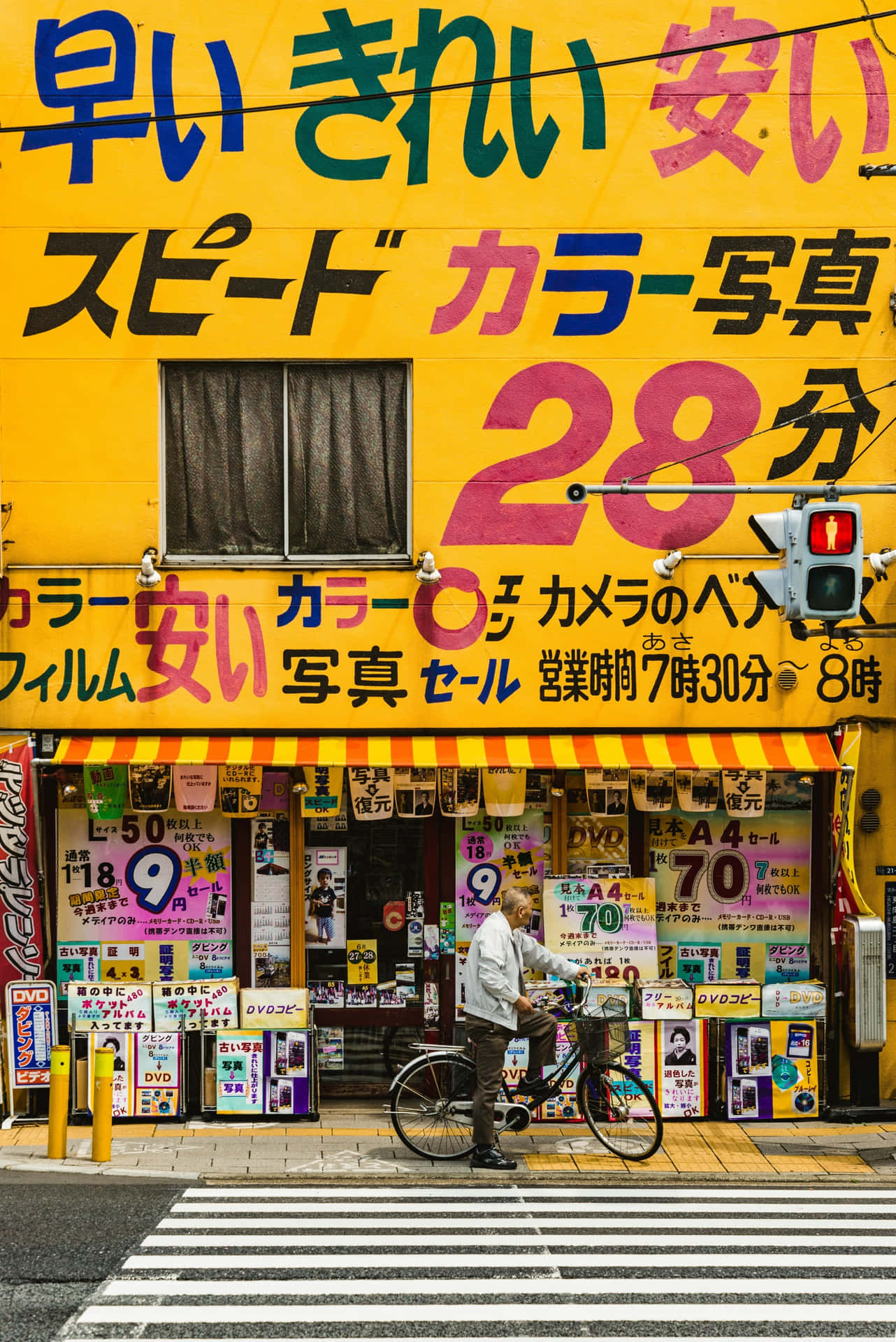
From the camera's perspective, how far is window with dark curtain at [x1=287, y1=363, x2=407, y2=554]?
41.7 feet

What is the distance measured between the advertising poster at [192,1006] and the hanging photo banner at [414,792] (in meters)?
2.29

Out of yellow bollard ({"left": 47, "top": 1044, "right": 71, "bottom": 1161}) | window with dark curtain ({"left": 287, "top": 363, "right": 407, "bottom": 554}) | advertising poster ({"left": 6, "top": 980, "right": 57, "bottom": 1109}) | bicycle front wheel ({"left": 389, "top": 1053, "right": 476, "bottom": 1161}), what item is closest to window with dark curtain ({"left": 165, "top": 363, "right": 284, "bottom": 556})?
window with dark curtain ({"left": 287, "top": 363, "right": 407, "bottom": 554})

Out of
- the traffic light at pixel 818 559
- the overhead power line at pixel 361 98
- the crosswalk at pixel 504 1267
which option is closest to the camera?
the crosswalk at pixel 504 1267

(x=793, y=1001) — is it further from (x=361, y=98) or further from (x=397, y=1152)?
(x=361, y=98)

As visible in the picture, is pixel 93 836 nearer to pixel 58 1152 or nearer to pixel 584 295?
pixel 58 1152

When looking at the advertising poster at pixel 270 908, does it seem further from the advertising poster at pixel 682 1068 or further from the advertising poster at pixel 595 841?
the advertising poster at pixel 682 1068

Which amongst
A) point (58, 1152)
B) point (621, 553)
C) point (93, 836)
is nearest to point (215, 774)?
point (93, 836)

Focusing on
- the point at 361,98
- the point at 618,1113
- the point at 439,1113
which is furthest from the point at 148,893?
the point at 361,98

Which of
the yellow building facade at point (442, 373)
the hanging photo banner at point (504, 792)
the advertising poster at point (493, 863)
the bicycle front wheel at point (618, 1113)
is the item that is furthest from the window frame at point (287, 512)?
the bicycle front wheel at point (618, 1113)

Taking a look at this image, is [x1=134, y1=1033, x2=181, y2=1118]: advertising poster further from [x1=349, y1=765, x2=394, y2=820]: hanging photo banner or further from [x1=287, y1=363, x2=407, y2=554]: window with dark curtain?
[x1=287, y1=363, x2=407, y2=554]: window with dark curtain

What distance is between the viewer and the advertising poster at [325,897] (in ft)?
41.7

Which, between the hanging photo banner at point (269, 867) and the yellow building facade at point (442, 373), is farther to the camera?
the hanging photo banner at point (269, 867)

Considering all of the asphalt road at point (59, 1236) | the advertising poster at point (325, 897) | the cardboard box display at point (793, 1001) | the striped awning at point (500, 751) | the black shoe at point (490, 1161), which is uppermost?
the striped awning at point (500, 751)

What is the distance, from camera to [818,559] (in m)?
9.68
